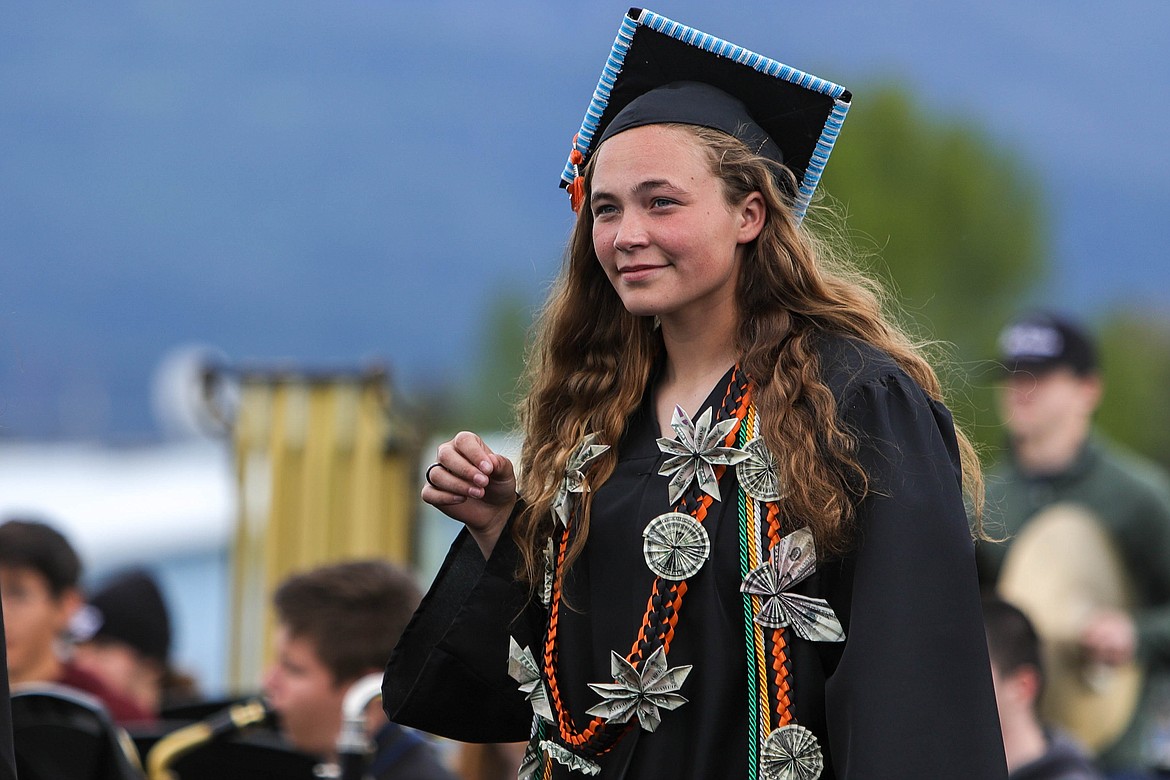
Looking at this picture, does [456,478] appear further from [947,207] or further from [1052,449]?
[947,207]

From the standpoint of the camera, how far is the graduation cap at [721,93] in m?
2.51

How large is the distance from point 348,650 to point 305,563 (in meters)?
2.47

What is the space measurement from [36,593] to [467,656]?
2906mm

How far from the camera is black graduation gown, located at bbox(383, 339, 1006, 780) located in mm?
2109

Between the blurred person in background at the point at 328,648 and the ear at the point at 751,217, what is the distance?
217cm

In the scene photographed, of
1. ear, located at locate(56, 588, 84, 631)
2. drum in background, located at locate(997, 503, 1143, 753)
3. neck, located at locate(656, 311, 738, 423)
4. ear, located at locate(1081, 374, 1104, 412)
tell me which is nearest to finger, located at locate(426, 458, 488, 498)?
neck, located at locate(656, 311, 738, 423)

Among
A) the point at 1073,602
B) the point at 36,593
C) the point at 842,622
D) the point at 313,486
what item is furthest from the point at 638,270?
the point at 313,486

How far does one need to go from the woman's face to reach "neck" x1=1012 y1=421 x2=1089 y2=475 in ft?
13.3

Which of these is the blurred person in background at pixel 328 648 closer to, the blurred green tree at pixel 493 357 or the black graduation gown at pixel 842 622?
the black graduation gown at pixel 842 622

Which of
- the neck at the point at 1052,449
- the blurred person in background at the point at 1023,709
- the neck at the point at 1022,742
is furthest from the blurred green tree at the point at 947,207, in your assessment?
the neck at the point at 1022,742

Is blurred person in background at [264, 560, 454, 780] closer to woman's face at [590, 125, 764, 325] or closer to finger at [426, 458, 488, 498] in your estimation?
finger at [426, 458, 488, 498]

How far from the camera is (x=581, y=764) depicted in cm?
236

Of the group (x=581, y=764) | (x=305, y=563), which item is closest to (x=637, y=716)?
(x=581, y=764)

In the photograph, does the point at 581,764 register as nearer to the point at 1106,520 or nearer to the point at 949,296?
the point at 1106,520
